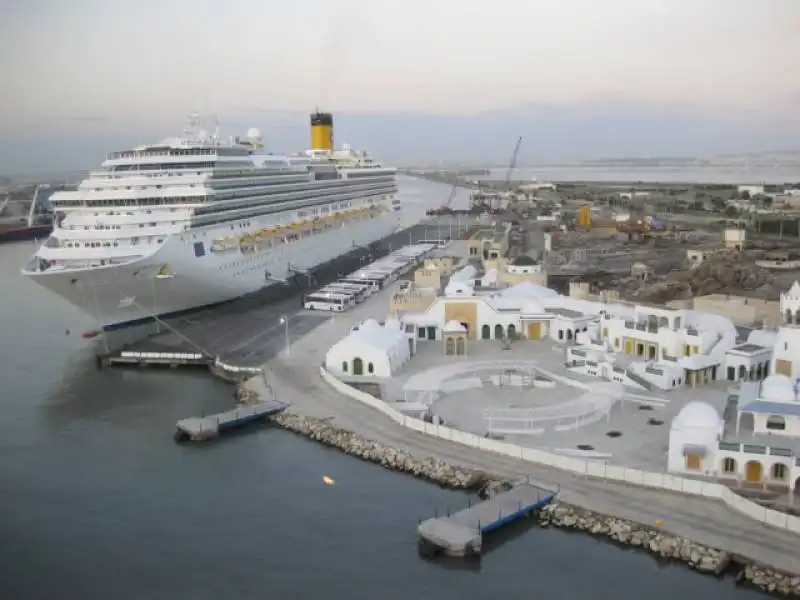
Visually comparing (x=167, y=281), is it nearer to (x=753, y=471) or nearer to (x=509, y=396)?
(x=509, y=396)

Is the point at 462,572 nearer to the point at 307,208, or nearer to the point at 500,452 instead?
the point at 500,452

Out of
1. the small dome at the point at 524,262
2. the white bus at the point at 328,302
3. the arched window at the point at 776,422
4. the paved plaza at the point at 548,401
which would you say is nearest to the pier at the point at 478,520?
the paved plaza at the point at 548,401

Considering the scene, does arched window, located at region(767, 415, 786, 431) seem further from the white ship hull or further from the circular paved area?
the white ship hull

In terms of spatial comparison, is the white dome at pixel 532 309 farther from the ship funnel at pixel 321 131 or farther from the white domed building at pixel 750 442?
the ship funnel at pixel 321 131

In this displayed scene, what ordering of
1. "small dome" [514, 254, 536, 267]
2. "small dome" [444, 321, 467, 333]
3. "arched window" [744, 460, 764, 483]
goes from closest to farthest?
"arched window" [744, 460, 764, 483] → "small dome" [444, 321, 467, 333] → "small dome" [514, 254, 536, 267]

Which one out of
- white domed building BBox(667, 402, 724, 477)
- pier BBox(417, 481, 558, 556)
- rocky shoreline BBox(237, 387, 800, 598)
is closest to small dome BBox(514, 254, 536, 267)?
rocky shoreline BBox(237, 387, 800, 598)

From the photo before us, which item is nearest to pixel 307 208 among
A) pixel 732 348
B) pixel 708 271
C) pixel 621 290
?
pixel 621 290

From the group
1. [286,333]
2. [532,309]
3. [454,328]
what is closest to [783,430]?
[454,328]
